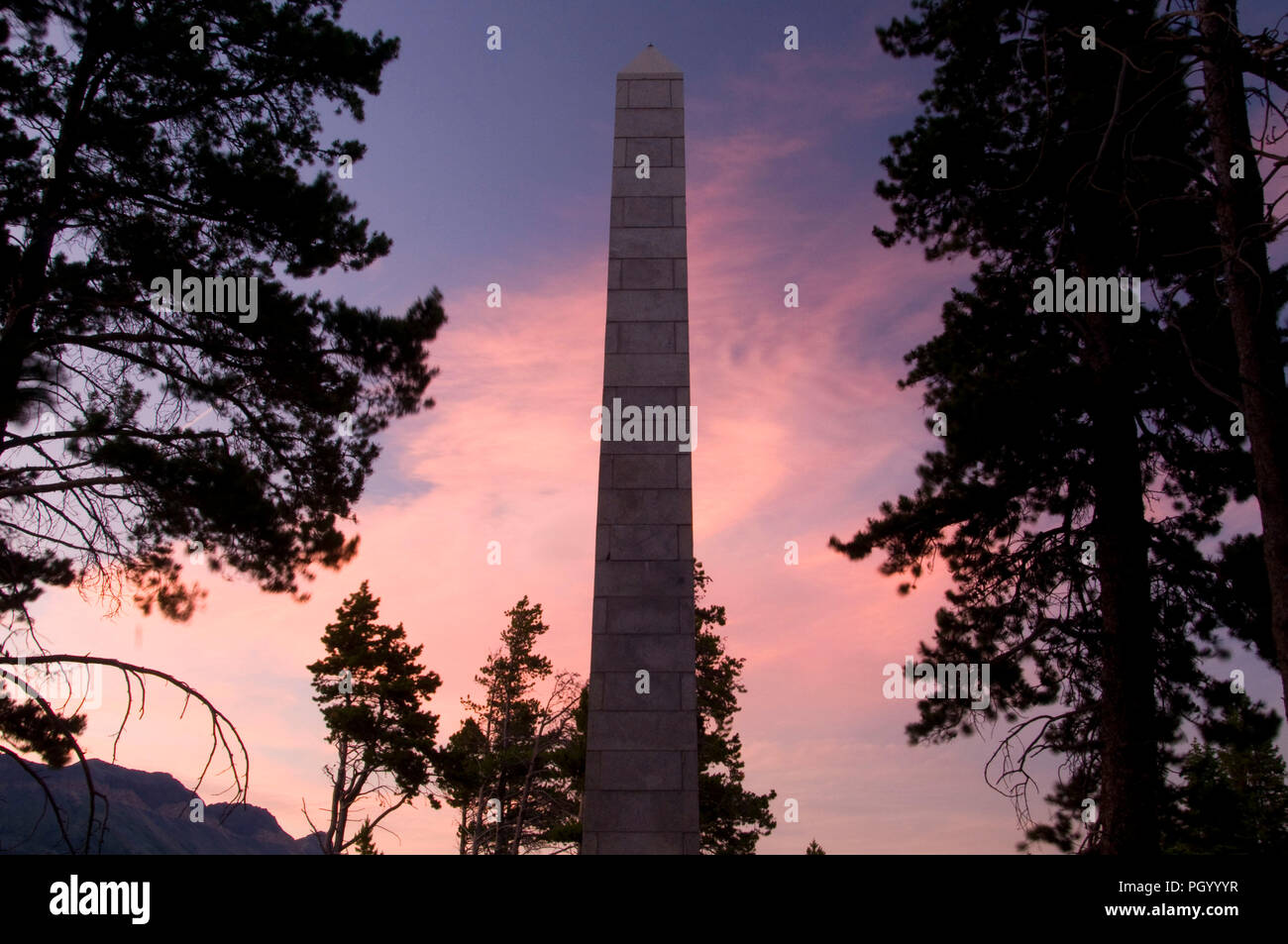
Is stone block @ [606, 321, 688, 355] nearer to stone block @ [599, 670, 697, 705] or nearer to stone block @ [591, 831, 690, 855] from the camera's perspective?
stone block @ [599, 670, 697, 705]

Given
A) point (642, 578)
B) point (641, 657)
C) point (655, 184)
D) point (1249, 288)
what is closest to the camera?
point (1249, 288)

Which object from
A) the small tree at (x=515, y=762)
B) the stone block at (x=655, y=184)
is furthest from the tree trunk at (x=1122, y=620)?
the small tree at (x=515, y=762)

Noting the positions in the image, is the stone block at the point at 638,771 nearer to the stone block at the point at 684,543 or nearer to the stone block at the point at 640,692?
the stone block at the point at 640,692

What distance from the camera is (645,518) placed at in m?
9.66

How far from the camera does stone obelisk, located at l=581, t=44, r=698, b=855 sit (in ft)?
29.1

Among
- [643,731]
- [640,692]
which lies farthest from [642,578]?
[643,731]

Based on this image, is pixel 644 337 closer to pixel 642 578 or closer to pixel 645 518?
pixel 645 518

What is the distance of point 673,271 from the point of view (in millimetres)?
10336

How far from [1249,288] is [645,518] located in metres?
5.93

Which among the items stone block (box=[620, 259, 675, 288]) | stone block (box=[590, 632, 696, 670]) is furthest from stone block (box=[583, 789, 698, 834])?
stone block (box=[620, 259, 675, 288])

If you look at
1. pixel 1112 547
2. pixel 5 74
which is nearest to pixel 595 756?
pixel 1112 547

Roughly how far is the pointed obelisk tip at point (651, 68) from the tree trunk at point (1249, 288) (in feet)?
19.5

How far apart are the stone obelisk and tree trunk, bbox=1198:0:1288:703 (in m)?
5.13

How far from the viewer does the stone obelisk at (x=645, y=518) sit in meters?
8.86
